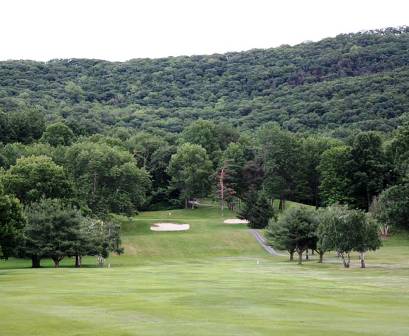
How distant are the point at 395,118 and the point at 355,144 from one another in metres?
74.1

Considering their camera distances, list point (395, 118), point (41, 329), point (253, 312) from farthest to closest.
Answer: point (395, 118)
point (253, 312)
point (41, 329)

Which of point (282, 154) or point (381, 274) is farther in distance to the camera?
point (282, 154)

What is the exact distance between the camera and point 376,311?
26500 mm

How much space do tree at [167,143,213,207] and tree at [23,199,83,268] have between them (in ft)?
146

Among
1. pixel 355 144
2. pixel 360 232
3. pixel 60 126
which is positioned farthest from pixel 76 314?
pixel 60 126

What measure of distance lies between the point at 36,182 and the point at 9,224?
25929mm

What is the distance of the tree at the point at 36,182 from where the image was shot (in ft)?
261

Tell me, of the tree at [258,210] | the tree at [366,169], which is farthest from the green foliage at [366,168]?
the tree at [258,210]

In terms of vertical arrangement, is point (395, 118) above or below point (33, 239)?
above

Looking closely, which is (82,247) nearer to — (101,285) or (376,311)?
(101,285)

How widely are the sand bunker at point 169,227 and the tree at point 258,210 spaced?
8805 mm

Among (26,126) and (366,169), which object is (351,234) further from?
(26,126)

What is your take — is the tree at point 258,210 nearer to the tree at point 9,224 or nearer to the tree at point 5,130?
the tree at point 9,224

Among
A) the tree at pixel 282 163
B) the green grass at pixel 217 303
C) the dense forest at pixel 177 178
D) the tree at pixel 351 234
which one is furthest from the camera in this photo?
the tree at pixel 282 163
